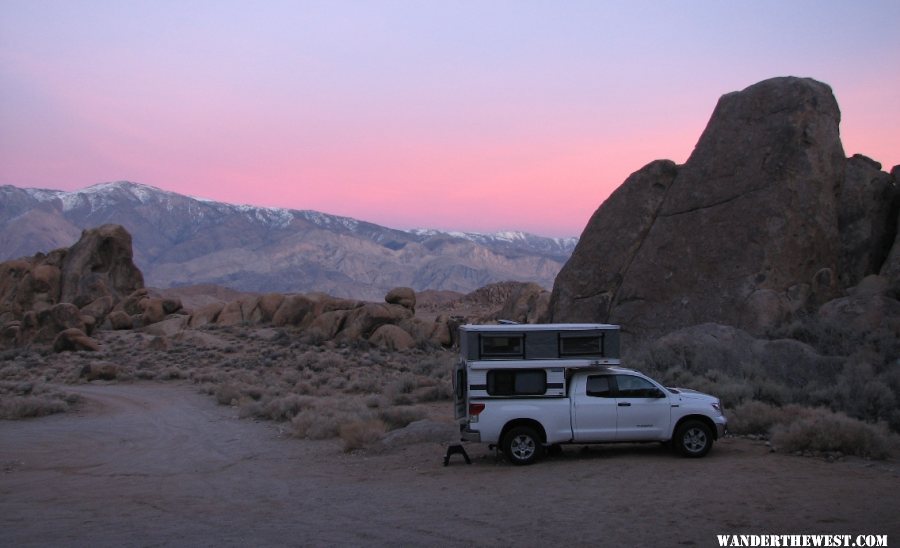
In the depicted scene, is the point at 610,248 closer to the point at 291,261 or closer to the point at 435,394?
the point at 435,394

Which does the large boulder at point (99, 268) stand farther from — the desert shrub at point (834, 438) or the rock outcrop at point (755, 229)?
the desert shrub at point (834, 438)

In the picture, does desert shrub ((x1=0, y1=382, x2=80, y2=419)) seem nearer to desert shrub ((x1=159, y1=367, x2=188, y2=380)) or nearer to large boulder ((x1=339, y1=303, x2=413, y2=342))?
desert shrub ((x1=159, y1=367, x2=188, y2=380))

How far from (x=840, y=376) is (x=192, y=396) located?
21.7 m

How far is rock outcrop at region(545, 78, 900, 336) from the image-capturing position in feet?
79.4

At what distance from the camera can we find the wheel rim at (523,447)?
Answer: 1317cm

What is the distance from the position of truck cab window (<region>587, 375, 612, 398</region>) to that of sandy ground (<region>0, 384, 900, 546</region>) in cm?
110

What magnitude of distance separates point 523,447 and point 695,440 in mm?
2852

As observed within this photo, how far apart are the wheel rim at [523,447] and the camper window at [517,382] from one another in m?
0.77

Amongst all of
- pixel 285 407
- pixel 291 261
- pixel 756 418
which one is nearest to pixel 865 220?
pixel 756 418

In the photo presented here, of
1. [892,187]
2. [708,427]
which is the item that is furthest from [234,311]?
[708,427]

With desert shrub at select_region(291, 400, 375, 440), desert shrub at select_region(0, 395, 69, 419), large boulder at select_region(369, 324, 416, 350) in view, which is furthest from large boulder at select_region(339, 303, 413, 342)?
desert shrub at select_region(291, 400, 375, 440)

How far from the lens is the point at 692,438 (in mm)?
12930

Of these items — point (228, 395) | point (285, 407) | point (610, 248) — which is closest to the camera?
point (285, 407)

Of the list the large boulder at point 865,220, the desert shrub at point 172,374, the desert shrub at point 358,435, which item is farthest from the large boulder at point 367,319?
the desert shrub at point 358,435
